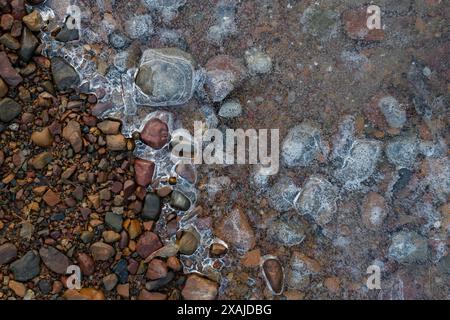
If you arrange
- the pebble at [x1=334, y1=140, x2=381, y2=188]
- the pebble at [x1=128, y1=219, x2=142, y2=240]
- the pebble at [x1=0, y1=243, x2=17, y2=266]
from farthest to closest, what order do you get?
the pebble at [x1=334, y1=140, x2=381, y2=188]
the pebble at [x1=128, y1=219, x2=142, y2=240]
the pebble at [x1=0, y1=243, x2=17, y2=266]

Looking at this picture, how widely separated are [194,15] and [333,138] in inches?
47.4

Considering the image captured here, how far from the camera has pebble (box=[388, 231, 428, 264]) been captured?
318 cm

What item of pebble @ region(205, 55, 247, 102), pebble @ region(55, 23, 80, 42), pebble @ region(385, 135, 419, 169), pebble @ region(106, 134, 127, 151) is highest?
pebble @ region(55, 23, 80, 42)

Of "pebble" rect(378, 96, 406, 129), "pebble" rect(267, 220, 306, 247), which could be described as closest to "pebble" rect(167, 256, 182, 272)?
"pebble" rect(267, 220, 306, 247)

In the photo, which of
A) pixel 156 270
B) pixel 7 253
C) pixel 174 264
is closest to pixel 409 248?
pixel 174 264

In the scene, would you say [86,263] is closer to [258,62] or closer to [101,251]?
[101,251]

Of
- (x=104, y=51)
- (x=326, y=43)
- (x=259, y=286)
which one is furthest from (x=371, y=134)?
(x=104, y=51)

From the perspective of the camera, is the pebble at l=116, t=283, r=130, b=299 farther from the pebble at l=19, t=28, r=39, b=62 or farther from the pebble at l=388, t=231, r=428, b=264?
the pebble at l=388, t=231, r=428, b=264

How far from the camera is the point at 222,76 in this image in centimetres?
321

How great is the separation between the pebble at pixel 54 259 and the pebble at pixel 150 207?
1.75 ft

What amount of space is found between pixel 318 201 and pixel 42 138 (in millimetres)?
1738

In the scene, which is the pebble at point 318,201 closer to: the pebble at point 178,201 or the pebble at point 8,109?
the pebble at point 178,201

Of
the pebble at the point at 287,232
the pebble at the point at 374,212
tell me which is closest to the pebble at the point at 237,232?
the pebble at the point at 287,232

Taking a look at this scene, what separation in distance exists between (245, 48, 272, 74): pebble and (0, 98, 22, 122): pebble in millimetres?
1457
